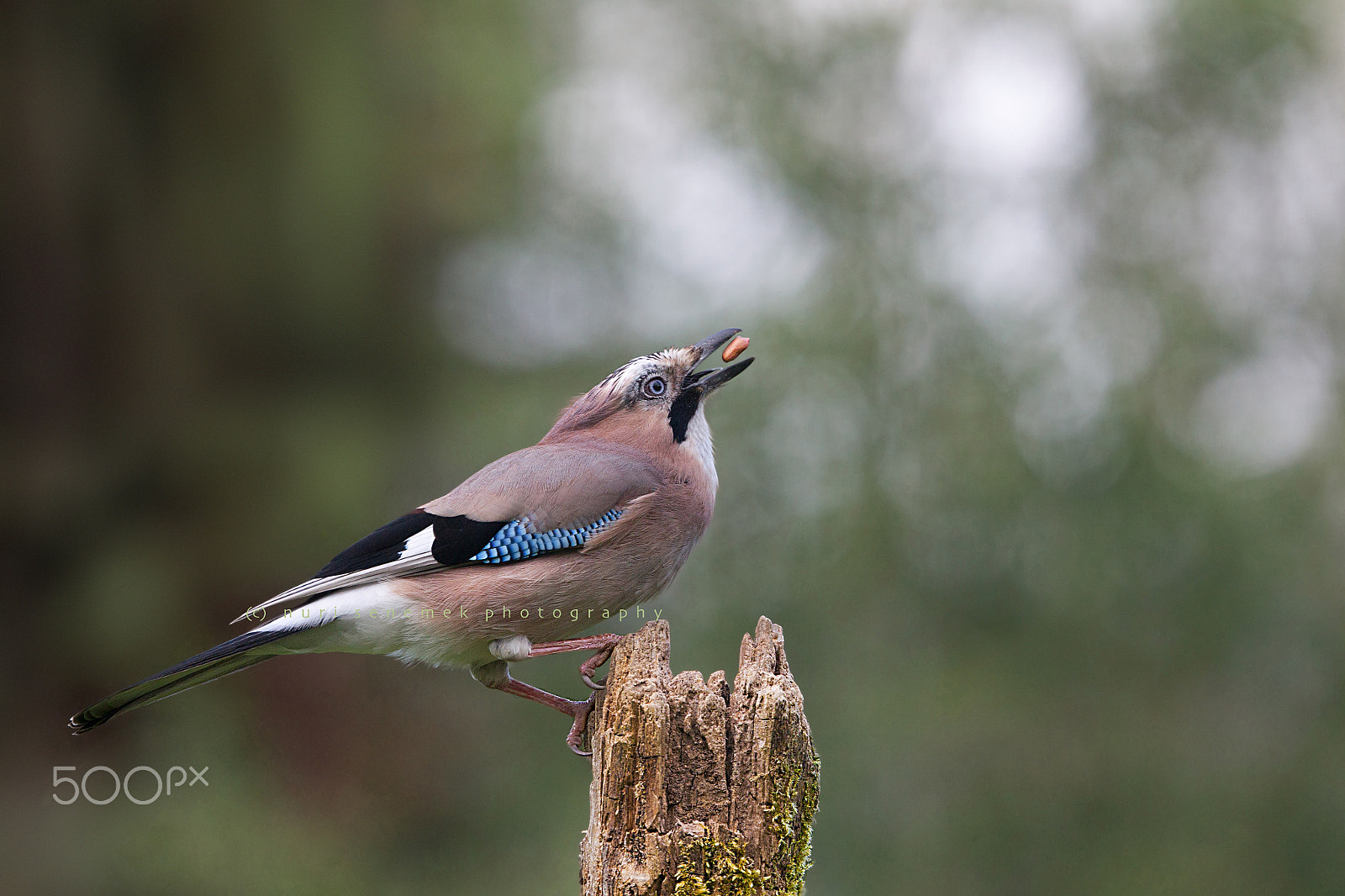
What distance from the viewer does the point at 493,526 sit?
4.10 m

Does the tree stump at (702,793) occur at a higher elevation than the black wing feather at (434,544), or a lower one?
lower

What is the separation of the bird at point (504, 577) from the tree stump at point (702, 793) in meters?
0.68

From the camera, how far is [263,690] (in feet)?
29.9

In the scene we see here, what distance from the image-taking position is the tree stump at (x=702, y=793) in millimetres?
3039

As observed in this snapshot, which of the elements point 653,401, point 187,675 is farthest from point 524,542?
point 187,675

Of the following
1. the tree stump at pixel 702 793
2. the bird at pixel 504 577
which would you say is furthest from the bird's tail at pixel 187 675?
the tree stump at pixel 702 793

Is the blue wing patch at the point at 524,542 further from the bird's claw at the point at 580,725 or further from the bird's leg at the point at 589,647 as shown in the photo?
the bird's claw at the point at 580,725

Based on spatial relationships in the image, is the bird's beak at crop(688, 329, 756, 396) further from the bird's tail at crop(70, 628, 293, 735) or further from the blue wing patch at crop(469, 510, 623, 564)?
the bird's tail at crop(70, 628, 293, 735)

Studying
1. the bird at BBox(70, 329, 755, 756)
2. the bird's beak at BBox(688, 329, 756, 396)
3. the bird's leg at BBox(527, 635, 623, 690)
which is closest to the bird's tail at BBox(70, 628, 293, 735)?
the bird at BBox(70, 329, 755, 756)

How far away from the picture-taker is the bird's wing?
4059 mm

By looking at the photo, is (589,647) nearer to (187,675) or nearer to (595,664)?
(595,664)

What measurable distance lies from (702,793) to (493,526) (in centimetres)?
144

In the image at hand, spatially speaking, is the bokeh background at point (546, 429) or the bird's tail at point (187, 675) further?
the bokeh background at point (546, 429)

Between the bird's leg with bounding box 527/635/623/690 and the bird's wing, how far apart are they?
1.16 feet
